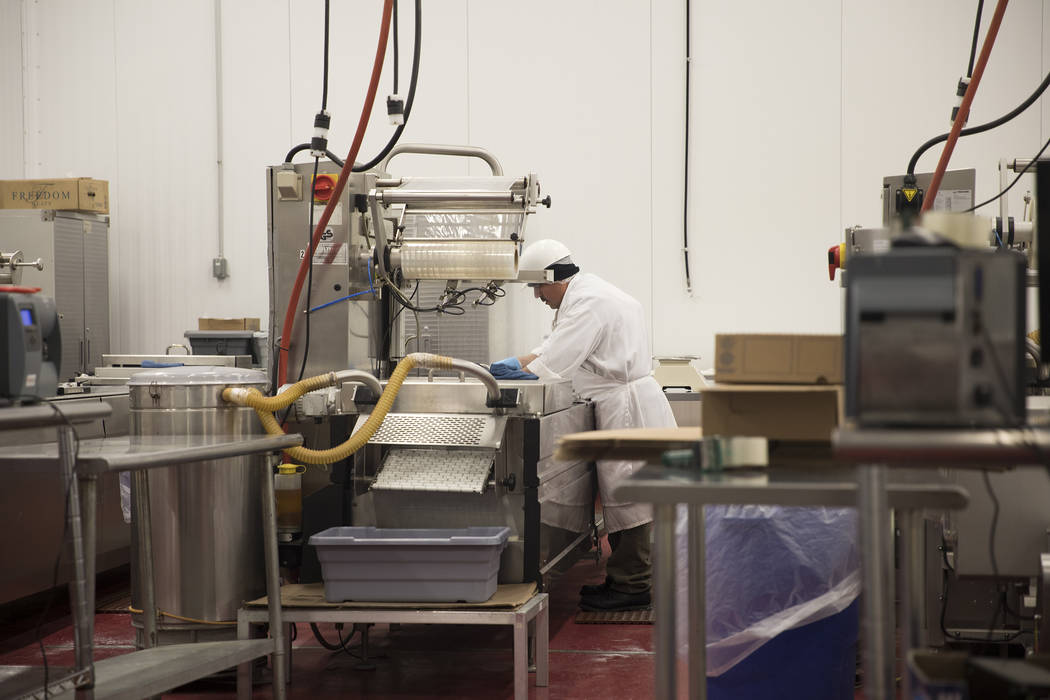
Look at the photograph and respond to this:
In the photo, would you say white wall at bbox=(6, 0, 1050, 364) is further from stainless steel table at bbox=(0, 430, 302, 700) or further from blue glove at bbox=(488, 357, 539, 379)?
stainless steel table at bbox=(0, 430, 302, 700)

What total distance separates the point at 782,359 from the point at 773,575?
722 mm

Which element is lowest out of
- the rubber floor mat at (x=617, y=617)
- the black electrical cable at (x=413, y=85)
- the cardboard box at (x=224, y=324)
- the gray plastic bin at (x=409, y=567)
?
the rubber floor mat at (x=617, y=617)

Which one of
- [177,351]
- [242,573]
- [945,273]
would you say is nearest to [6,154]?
[177,351]

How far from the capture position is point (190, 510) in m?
2.75

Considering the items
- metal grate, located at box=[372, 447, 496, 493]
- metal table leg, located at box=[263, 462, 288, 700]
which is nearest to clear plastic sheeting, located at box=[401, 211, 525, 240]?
metal grate, located at box=[372, 447, 496, 493]

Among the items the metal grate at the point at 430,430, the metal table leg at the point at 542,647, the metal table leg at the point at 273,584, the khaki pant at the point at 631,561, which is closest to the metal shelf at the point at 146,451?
the metal table leg at the point at 273,584

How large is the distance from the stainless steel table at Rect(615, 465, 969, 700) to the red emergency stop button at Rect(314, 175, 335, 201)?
76.5 inches

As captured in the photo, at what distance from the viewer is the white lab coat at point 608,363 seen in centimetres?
378

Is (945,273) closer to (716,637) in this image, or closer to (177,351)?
(716,637)

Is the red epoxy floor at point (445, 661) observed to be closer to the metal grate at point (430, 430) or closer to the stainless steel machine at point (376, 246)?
the metal grate at point (430, 430)

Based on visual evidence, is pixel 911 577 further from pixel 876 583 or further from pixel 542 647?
pixel 542 647

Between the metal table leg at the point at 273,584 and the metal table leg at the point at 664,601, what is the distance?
1.38 metres

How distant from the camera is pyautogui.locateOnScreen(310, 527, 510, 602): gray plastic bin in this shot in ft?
8.79

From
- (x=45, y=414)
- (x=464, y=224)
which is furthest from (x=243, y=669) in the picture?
(x=464, y=224)
